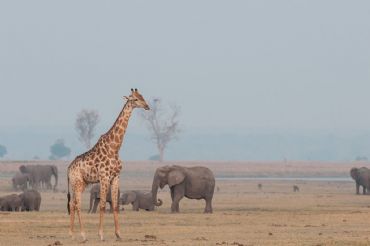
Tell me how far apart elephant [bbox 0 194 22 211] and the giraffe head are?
63.6 feet

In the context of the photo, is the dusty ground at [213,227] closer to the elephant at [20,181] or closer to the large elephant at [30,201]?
the large elephant at [30,201]

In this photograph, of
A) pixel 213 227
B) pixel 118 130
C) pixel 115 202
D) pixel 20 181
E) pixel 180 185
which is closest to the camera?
pixel 115 202

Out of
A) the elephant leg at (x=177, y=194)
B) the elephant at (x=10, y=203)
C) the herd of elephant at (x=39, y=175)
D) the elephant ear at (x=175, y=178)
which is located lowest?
the elephant at (x=10, y=203)

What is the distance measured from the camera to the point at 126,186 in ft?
290

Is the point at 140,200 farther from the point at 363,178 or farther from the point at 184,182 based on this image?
the point at 363,178

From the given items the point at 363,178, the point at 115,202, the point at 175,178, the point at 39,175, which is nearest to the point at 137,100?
the point at 115,202

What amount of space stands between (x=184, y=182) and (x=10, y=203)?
727cm

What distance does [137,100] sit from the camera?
3038 cm

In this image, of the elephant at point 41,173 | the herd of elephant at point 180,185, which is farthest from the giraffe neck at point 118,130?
the elephant at point 41,173

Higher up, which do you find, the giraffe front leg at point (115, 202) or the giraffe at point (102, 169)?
the giraffe at point (102, 169)

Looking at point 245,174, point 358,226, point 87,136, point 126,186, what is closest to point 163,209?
point 358,226

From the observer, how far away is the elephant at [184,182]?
4741 centimetres

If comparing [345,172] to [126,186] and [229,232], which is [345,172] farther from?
[229,232]

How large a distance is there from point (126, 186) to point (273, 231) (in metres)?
55.4
